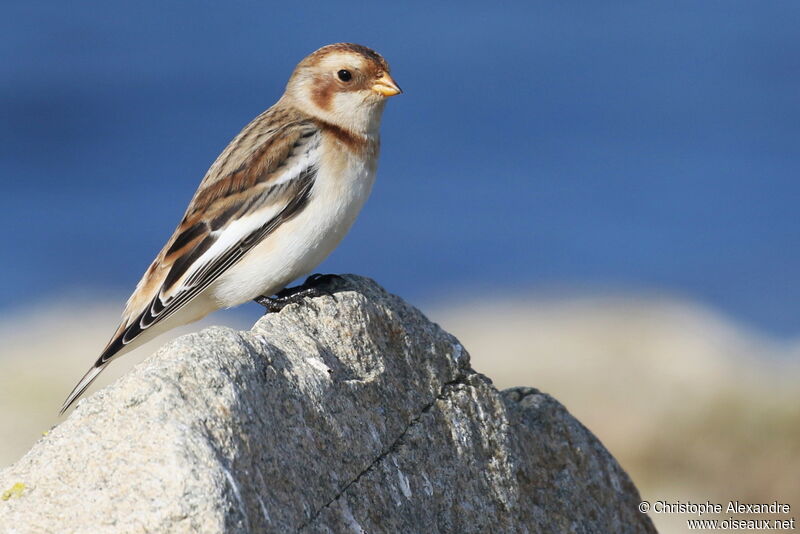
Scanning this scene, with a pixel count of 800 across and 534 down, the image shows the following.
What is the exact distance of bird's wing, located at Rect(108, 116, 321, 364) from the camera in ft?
19.6

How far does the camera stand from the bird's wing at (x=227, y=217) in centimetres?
598

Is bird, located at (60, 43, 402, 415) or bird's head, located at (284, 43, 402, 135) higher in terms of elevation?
bird's head, located at (284, 43, 402, 135)

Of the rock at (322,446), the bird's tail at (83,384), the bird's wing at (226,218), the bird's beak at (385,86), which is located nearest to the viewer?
the rock at (322,446)

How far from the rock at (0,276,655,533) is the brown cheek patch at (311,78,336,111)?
1.57 metres

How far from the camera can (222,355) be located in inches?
149

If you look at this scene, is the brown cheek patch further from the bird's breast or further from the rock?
the rock

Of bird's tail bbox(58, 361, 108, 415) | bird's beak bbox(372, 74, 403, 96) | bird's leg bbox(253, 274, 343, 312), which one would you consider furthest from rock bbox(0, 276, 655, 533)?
bird's beak bbox(372, 74, 403, 96)

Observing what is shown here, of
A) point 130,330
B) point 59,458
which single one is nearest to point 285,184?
point 130,330

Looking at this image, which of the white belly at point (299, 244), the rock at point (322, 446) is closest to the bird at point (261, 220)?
the white belly at point (299, 244)

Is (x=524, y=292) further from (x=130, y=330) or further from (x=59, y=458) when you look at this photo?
(x=59, y=458)

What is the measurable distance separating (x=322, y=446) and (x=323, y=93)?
9.94 feet

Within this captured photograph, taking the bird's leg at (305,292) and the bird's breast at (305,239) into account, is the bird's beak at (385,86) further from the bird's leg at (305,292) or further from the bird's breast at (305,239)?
the bird's leg at (305,292)

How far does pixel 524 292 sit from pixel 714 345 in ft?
18.4

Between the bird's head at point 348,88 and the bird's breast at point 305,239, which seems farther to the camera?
the bird's head at point 348,88
